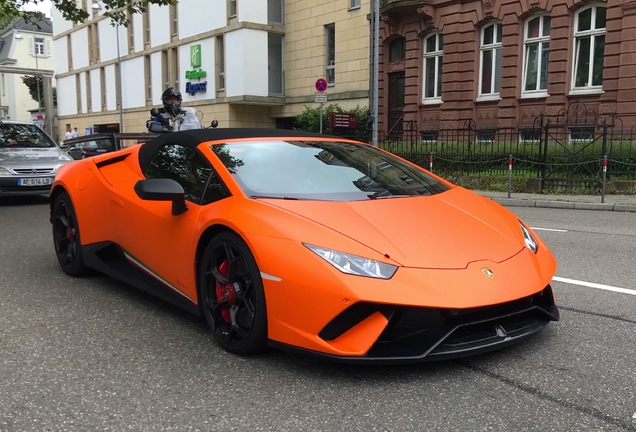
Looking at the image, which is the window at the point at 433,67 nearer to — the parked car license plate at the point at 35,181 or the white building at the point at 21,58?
the parked car license plate at the point at 35,181

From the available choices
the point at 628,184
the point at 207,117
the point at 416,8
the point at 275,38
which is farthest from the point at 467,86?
the point at 207,117

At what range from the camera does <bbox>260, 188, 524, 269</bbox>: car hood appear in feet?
9.95

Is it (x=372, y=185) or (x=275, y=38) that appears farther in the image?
(x=275, y=38)

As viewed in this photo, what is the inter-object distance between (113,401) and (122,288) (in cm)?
218

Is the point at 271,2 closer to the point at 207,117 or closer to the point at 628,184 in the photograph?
the point at 207,117

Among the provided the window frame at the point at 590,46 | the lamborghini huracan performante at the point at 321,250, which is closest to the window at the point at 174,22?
the window frame at the point at 590,46

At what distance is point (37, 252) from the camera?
648 cm

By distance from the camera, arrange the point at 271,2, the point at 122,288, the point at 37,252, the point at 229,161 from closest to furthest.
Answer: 1. the point at 229,161
2. the point at 122,288
3. the point at 37,252
4. the point at 271,2

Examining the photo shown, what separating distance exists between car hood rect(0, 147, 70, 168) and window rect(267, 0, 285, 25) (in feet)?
69.7

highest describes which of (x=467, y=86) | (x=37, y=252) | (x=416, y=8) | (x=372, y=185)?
(x=416, y=8)

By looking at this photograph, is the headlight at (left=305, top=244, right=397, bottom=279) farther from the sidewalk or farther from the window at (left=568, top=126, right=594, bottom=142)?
the window at (left=568, top=126, right=594, bottom=142)

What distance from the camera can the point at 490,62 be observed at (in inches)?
878

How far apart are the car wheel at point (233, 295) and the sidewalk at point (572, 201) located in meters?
10.6

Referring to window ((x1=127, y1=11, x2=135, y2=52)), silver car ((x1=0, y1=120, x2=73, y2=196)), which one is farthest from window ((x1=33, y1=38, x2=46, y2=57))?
silver car ((x1=0, y1=120, x2=73, y2=196))
